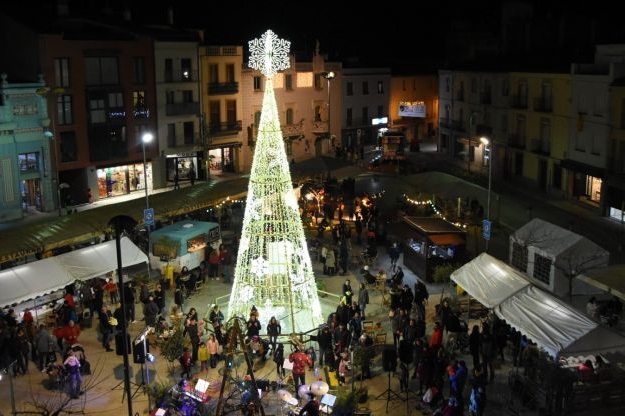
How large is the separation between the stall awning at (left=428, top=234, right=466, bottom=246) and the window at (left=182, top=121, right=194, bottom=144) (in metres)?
29.0

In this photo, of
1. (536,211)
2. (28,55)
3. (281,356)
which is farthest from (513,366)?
(28,55)

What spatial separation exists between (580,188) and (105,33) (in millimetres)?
32267

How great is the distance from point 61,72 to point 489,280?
32.4 meters

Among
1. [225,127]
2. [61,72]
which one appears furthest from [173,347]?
[225,127]

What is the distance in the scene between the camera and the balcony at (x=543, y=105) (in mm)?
46594

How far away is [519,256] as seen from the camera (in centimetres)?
2684

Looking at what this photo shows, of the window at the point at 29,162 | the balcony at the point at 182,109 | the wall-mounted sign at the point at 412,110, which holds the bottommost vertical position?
the window at the point at 29,162

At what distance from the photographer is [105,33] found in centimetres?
4588

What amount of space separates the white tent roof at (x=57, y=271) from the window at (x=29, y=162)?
17836 mm

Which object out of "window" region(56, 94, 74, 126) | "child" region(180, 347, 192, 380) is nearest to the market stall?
"child" region(180, 347, 192, 380)

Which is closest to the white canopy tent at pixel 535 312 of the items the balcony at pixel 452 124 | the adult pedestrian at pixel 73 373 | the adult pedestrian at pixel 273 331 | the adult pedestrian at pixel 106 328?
the adult pedestrian at pixel 273 331

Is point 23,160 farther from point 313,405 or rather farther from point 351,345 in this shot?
point 313,405

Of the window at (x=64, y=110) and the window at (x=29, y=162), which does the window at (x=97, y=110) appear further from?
the window at (x=29, y=162)

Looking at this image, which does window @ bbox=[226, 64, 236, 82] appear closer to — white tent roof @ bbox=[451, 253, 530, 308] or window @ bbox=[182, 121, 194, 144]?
window @ bbox=[182, 121, 194, 144]
